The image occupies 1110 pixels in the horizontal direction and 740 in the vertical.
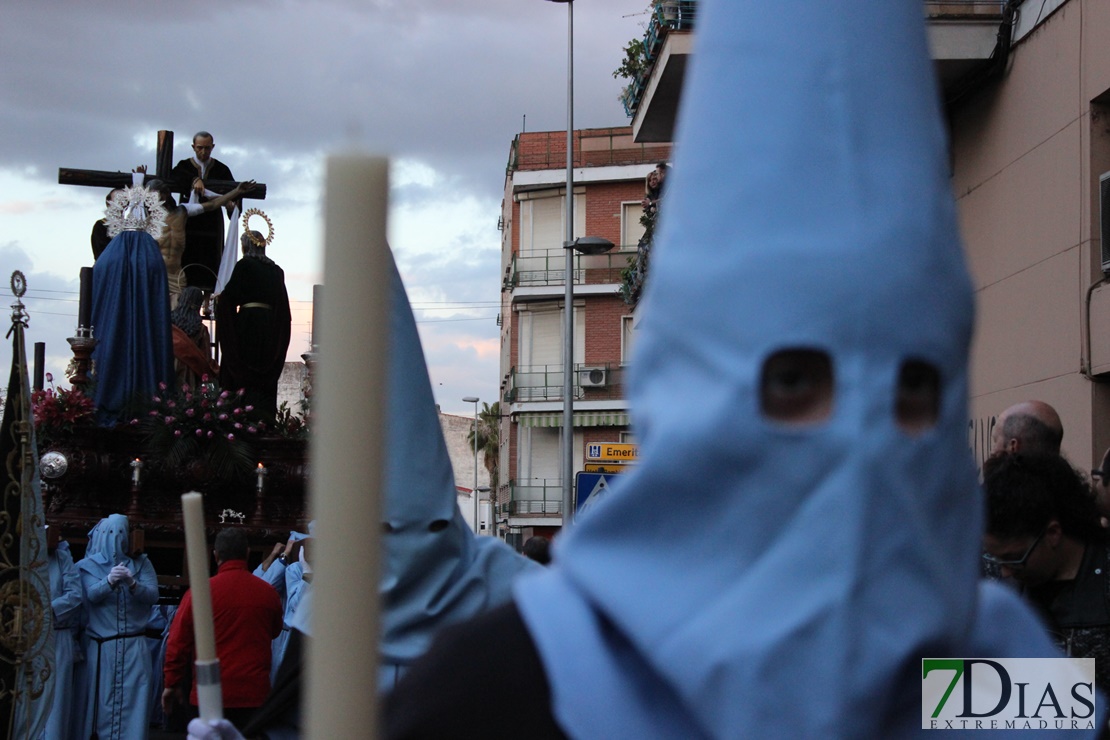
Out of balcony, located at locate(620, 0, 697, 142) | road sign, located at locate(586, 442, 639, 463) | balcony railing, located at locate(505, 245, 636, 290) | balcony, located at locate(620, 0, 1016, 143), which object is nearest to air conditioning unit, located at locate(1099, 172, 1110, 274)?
balcony, located at locate(620, 0, 1016, 143)

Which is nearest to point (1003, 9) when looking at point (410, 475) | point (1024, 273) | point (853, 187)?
point (1024, 273)

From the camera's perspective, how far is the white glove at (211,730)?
142cm

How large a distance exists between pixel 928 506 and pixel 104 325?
14.2m

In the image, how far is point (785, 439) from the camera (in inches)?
67.4

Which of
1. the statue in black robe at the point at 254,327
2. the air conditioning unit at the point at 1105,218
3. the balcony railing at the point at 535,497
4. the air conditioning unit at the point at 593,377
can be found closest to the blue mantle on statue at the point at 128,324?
the statue in black robe at the point at 254,327

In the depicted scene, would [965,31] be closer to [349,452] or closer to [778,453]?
[778,453]

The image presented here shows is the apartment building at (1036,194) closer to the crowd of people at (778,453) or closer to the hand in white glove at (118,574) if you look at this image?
the hand in white glove at (118,574)

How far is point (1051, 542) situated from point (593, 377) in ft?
132

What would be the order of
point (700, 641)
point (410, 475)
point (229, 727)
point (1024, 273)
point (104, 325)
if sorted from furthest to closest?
point (104, 325) < point (1024, 273) < point (410, 475) < point (229, 727) < point (700, 641)

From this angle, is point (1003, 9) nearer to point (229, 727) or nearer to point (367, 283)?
point (229, 727)

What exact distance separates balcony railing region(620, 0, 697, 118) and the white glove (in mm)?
12351

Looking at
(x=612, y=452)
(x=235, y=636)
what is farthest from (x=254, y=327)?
(x=235, y=636)

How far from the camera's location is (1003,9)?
37.7ft

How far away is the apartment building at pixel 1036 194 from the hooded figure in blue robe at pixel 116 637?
5.65 m
